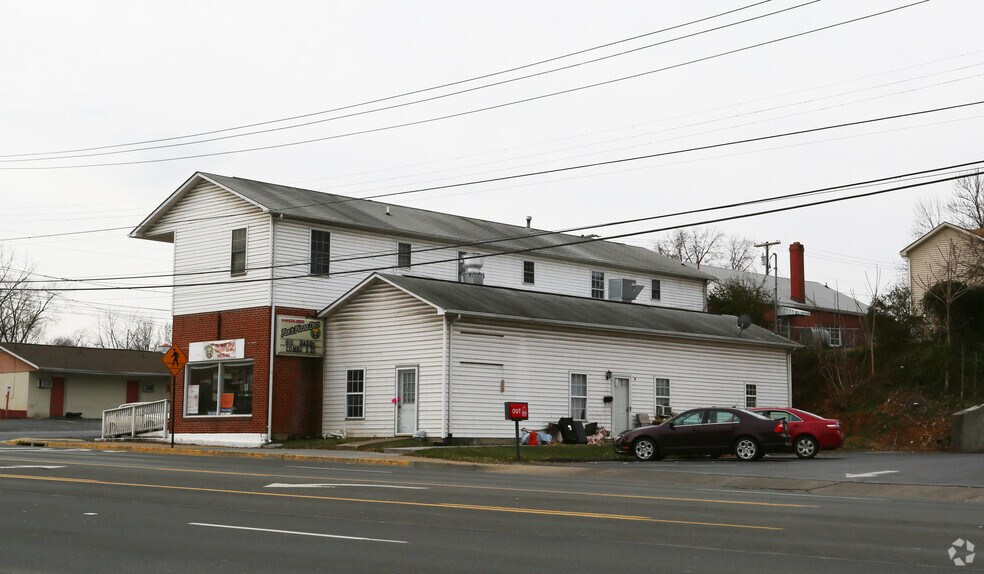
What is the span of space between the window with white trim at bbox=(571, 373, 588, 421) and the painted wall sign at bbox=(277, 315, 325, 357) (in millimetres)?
8718

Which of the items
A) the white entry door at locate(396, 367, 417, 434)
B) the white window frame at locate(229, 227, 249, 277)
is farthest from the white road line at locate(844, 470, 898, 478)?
the white window frame at locate(229, 227, 249, 277)

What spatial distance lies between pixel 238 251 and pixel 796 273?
52.2m

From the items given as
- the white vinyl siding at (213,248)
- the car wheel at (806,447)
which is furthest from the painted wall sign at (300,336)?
the car wheel at (806,447)

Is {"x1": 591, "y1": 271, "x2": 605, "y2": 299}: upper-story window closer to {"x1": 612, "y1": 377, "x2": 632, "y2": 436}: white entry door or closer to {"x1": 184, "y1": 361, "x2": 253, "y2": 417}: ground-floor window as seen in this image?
{"x1": 612, "y1": 377, "x2": 632, "y2": 436}: white entry door

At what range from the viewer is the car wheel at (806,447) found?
99.1 feet

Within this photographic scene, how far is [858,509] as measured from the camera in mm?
15461

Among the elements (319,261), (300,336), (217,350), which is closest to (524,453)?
(300,336)

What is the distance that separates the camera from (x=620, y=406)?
37812 millimetres

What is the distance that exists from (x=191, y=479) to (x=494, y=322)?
15700mm

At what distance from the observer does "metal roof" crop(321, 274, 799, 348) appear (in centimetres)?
3338

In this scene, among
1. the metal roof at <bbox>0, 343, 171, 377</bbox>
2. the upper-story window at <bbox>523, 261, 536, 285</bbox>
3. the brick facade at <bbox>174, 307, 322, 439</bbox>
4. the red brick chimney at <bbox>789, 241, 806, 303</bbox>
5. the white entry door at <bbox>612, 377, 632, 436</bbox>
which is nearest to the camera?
the brick facade at <bbox>174, 307, 322, 439</bbox>

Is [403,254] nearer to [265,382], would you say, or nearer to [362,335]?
[362,335]

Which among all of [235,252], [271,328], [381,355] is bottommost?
[381,355]

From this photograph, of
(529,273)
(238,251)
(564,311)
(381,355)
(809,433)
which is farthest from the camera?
(529,273)
